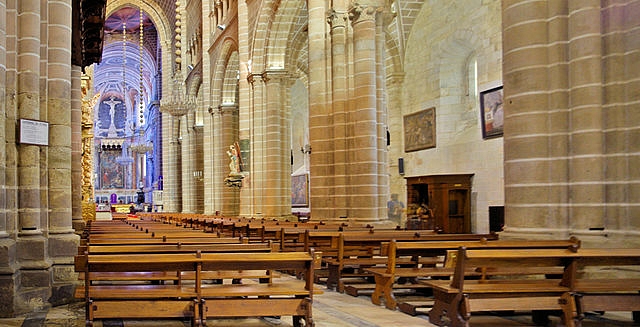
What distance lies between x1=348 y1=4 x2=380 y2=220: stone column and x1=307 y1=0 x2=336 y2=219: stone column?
1.15 metres

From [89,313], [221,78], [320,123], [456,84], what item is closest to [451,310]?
[89,313]

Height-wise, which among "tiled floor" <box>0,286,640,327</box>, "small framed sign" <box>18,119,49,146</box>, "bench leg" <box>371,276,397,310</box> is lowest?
"tiled floor" <box>0,286,640,327</box>

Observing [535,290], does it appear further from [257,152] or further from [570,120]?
[257,152]

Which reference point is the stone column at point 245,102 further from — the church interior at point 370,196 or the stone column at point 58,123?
the stone column at point 58,123

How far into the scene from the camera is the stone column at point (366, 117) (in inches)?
608

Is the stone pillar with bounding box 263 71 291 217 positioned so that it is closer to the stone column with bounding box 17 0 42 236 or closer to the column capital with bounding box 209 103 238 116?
the column capital with bounding box 209 103 238 116

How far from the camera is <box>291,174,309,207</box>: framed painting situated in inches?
1248

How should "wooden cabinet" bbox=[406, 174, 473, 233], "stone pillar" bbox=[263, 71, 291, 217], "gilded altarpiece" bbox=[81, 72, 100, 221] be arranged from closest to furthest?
"gilded altarpiece" bbox=[81, 72, 100, 221] < "wooden cabinet" bbox=[406, 174, 473, 233] < "stone pillar" bbox=[263, 71, 291, 217]

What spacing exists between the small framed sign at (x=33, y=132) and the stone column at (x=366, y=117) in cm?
911

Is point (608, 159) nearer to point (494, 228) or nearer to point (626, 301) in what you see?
point (626, 301)

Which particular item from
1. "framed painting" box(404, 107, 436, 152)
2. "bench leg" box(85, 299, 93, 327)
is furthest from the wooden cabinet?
"bench leg" box(85, 299, 93, 327)

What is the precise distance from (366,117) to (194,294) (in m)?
10.7

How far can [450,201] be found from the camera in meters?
20.0

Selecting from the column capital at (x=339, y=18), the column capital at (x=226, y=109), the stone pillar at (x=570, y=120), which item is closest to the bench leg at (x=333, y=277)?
the stone pillar at (x=570, y=120)
